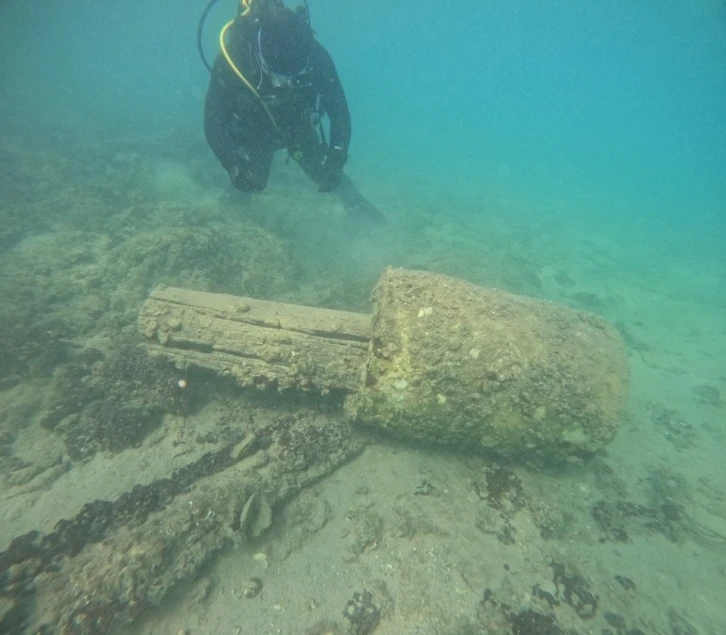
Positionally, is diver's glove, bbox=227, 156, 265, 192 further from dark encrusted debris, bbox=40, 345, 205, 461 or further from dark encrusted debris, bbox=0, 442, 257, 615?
dark encrusted debris, bbox=0, 442, 257, 615

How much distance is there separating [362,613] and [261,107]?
22.7 feet

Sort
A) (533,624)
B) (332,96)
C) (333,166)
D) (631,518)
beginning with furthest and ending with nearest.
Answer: (333,166) → (332,96) → (631,518) → (533,624)

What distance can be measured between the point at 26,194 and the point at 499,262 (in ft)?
44.7

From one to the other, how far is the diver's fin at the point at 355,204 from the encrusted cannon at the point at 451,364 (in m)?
7.50

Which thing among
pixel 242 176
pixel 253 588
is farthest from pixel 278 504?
→ pixel 242 176

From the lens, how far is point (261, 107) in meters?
5.97

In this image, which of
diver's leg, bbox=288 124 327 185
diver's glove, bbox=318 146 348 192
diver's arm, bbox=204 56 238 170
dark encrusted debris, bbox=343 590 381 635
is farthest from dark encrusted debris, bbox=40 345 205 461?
diver's leg, bbox=288 124 327 185

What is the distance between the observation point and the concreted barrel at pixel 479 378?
10.3ft

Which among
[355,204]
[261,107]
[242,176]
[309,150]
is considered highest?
[261,107]

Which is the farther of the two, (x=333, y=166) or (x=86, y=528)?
(x=333, y=166)

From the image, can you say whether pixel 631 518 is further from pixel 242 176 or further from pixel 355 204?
pixel 355 204

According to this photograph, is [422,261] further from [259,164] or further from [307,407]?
[307,407]

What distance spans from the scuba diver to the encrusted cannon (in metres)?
3.45

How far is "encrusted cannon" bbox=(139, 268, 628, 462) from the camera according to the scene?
10.4 ft
